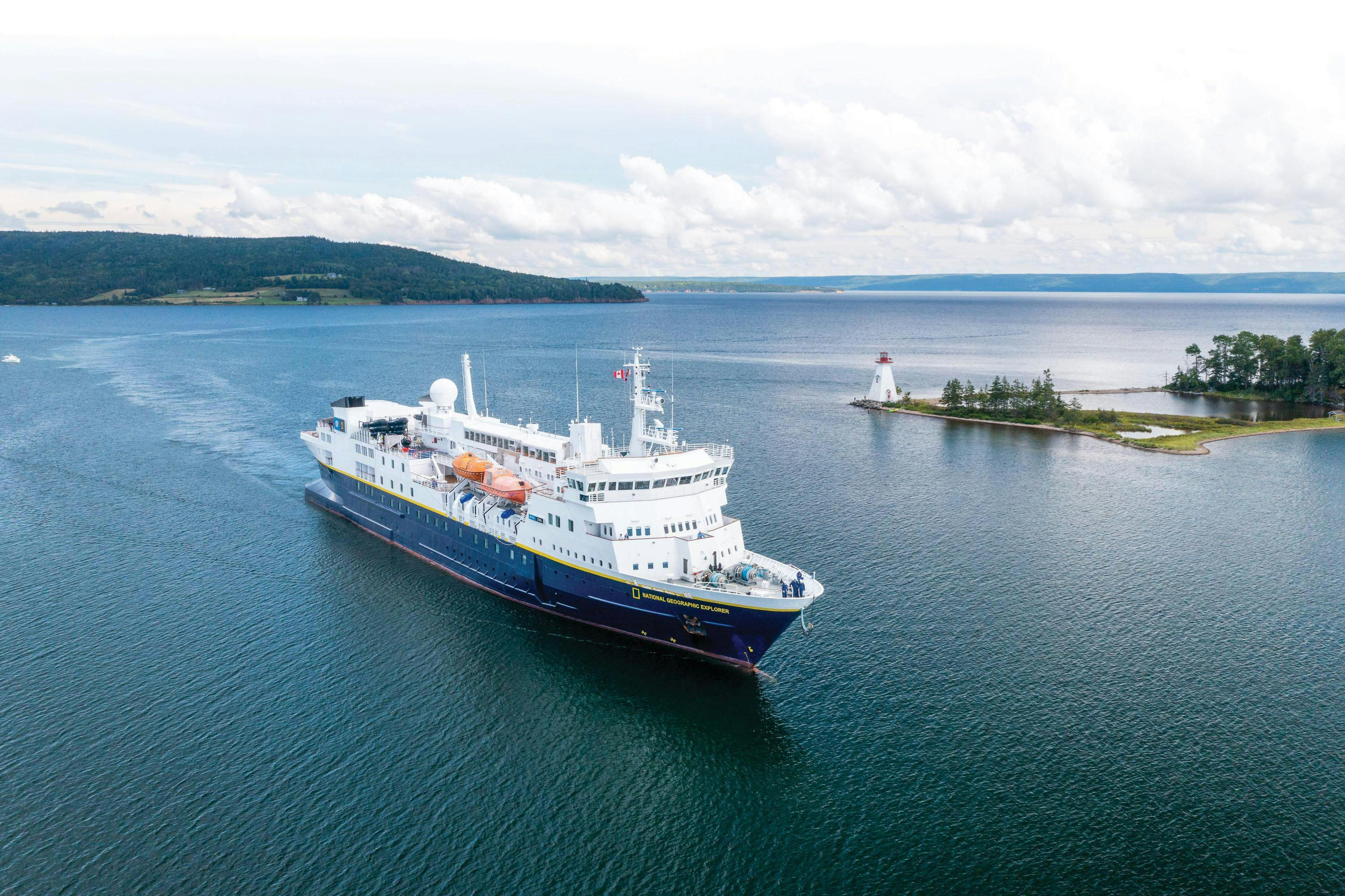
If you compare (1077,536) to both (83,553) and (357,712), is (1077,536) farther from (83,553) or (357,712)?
(83,553)

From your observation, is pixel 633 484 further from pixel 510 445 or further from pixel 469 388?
pixel 469 388

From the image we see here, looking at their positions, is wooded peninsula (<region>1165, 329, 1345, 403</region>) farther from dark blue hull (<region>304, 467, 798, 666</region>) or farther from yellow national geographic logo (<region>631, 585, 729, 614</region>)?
yellow national geographic logo (<region>631, 585, 729, 614</region>)

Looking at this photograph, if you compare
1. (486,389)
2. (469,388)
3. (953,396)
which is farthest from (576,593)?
(953,396)

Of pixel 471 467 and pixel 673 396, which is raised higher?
pixel 673 396

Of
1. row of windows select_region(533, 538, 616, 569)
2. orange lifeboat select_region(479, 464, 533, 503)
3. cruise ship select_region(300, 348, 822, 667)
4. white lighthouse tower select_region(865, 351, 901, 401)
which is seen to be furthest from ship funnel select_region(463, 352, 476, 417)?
white lighthouse tower select_region(865, 351, 901, 401)

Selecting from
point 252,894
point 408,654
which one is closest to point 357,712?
point 408,654
